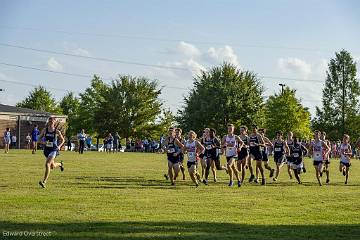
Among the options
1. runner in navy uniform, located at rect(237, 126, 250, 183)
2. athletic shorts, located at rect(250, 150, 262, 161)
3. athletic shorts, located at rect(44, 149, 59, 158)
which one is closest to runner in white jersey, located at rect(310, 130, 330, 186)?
athletic shorts, located at rect(250, 150, 262, 161)

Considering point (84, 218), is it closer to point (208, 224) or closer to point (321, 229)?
point (208, 224)

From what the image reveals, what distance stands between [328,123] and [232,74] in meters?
20.6

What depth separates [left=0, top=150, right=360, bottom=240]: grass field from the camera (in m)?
9.87

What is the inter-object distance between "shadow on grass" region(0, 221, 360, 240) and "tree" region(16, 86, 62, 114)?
85379 millimetres

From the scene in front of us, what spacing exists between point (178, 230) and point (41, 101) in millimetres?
87883

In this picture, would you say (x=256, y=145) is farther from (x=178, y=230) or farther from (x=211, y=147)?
(x=178, y=230)

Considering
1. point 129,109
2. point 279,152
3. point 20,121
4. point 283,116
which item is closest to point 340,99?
point 283,116

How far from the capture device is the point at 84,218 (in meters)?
11.1

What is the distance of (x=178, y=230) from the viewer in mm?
10047

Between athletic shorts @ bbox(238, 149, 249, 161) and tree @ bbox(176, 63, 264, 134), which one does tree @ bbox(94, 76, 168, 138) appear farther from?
athletic shorts @ bbox(238, 149, 249, 161)

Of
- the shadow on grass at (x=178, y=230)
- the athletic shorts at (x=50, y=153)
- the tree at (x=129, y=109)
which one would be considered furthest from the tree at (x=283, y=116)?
the shadow on grass at (x=178, y=230)

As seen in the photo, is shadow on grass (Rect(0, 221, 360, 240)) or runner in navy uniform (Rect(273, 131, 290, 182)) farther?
runner in navy uniform (Rect(273, 131, 290, 182))

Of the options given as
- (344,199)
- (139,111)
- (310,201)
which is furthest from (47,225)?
(139,111)

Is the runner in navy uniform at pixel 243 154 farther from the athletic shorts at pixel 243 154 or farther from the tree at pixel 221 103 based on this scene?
the tree at pixel 221 103
